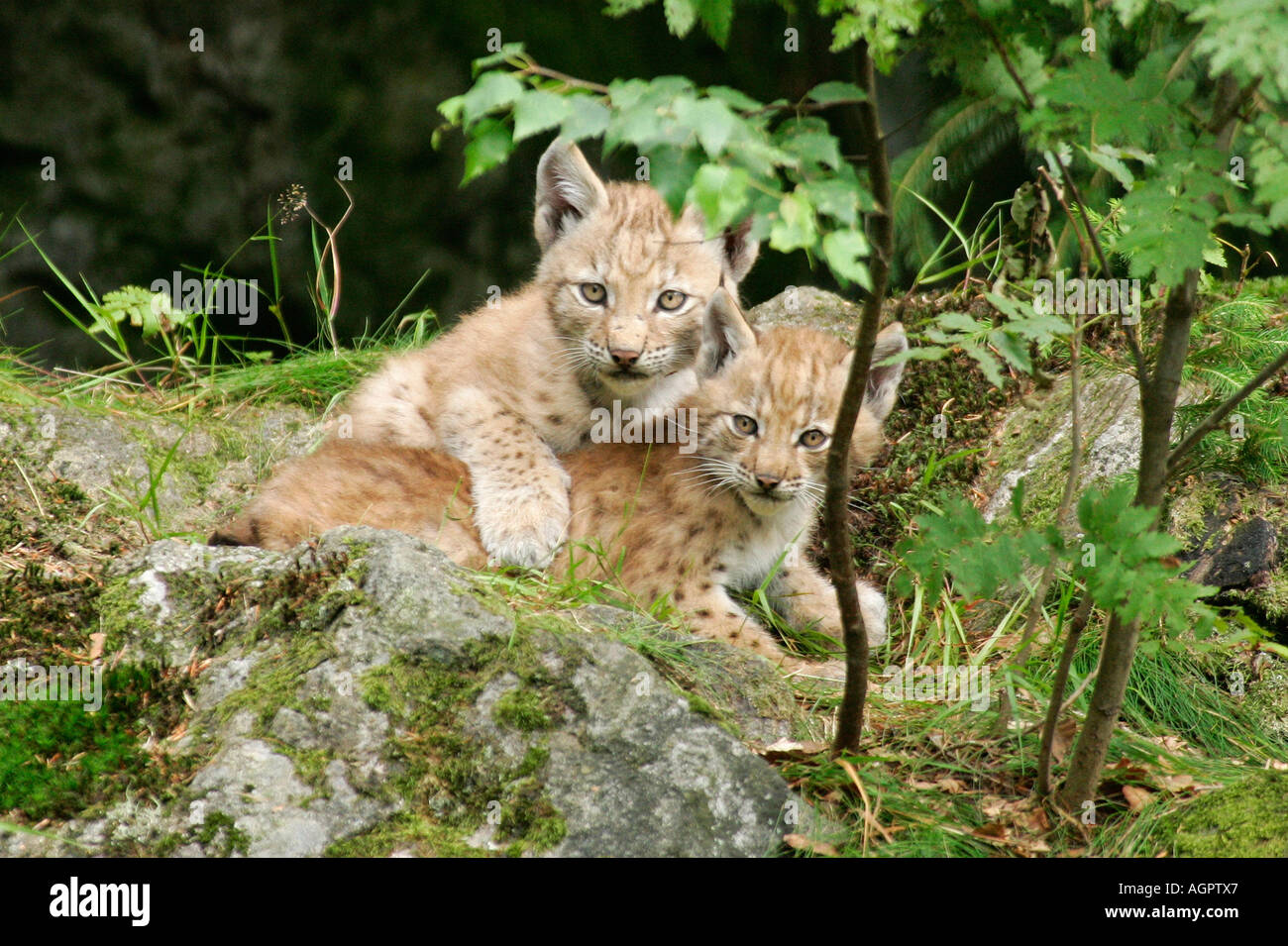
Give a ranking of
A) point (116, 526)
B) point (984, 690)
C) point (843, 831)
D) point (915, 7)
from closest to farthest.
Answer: point (915, 7) < point (843, 831) < point (984, 690) < point (116, 526)

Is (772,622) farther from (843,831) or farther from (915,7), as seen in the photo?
(915,7)

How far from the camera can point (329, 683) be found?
3227mm

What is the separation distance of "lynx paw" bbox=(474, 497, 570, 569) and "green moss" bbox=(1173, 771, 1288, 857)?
2.45m

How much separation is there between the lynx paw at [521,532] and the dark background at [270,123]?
310 centimetres

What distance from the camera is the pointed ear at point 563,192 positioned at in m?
5.04

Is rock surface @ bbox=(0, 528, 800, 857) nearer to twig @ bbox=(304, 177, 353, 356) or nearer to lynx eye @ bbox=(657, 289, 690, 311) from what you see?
lynx eye @ bbox=(657, 289, 690, 311)

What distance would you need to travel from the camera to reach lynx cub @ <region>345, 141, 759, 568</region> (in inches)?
185

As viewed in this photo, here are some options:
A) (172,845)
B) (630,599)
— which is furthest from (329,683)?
(630,599)

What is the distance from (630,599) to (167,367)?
3645 mm

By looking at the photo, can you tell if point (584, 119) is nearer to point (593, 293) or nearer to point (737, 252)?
point (593, 293)

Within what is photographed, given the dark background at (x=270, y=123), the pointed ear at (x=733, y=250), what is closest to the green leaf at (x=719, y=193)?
the pointed ear at (x=733, y=250)

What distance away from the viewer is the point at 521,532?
15.1 feet

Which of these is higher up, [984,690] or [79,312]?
[79,312]

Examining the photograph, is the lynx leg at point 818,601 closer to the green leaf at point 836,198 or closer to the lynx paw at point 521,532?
the lynx paw at point 521,532
